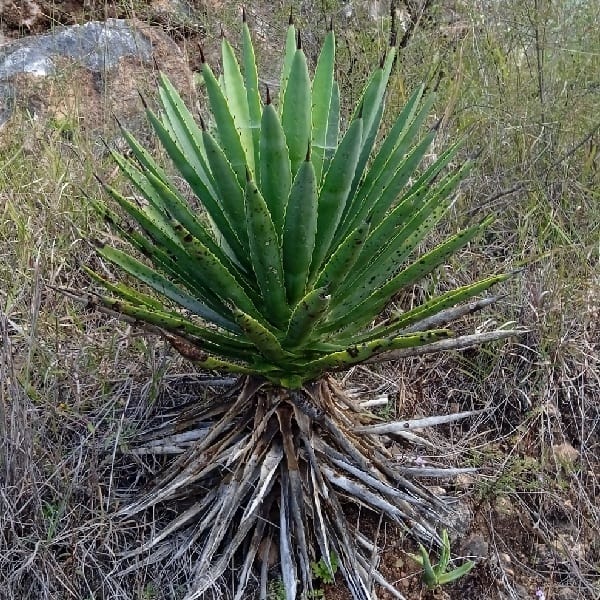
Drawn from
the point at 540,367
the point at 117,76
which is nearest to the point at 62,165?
the point at 117,76

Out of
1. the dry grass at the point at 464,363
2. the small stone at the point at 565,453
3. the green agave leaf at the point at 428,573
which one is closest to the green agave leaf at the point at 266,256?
the dry grass at the point at 464,363

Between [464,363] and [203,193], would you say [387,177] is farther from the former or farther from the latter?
[464,363]

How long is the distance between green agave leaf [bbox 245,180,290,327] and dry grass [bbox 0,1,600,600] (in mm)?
579

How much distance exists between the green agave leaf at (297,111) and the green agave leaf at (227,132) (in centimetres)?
12

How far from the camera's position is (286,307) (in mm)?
1720

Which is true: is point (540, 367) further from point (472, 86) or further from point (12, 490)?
point (12, 490)

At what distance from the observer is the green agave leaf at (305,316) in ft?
4.84

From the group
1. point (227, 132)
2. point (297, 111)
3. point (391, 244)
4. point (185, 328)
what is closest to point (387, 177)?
point (391, 244)

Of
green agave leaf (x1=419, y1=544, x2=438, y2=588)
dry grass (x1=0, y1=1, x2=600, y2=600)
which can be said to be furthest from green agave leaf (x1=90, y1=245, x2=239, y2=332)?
green agave leaf (x1=419, y1=544, x2=438, y2=588)

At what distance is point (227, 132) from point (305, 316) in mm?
507

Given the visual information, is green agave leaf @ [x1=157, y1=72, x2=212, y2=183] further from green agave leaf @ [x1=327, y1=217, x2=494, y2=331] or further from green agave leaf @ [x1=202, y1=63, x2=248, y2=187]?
green agave leaf @ [x1=327, y1=217, x2=494, y2=331]

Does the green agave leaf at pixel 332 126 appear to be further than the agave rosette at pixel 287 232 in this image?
Yes

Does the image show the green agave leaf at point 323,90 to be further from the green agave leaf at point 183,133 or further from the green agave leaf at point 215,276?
the green agave leaf at point 215,276

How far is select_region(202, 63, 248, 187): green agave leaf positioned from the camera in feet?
5.58
